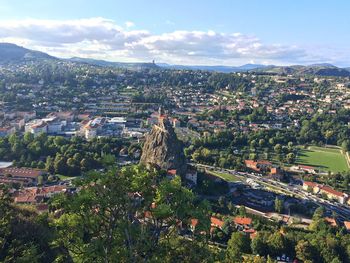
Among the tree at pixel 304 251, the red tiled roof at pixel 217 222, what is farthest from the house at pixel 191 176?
the tree at pixel 304 251

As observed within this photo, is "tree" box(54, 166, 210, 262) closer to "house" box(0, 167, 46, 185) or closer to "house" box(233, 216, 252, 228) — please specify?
"house" box(233, 216, 252, 228)

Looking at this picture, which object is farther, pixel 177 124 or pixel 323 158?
pixel 177 124

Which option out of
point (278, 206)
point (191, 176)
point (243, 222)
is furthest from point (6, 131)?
point (278, 206)

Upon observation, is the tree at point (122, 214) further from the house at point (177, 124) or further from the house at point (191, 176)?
the house at point (177, 124)

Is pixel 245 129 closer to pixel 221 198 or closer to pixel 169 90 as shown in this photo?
pixel 221 198

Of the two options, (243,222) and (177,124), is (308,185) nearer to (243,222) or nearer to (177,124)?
(243,222)
